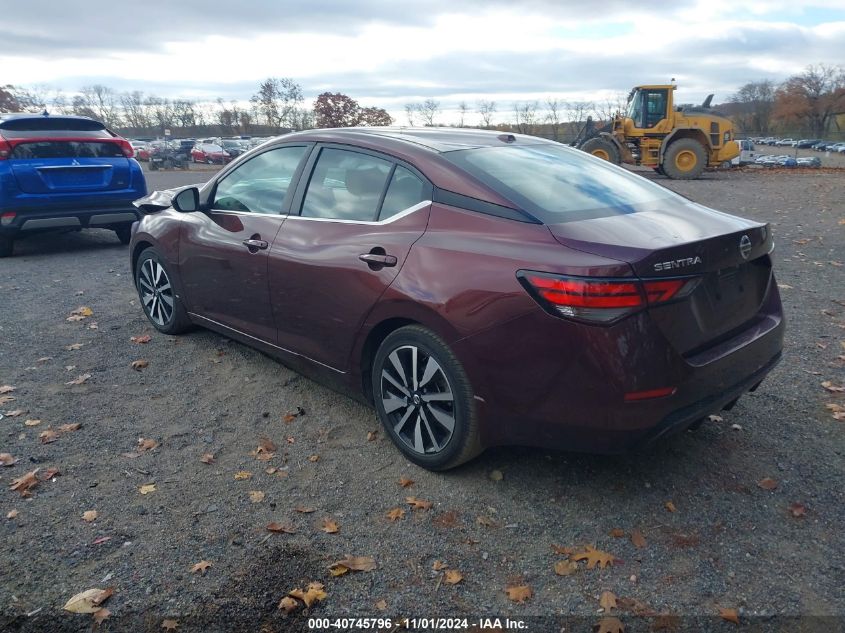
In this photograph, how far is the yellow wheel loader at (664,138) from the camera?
22344 millimetres

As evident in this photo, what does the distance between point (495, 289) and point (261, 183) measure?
7.29 ft

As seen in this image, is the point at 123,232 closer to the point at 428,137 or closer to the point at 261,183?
the point at 261,183

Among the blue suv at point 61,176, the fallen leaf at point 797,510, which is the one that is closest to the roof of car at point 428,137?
the fallen leaf at point 797,510

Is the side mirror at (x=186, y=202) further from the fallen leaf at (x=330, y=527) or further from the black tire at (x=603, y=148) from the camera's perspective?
the black tire at (x=603, y=148)

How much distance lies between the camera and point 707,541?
2.92 meters

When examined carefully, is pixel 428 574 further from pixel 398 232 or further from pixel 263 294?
pixel 263 294

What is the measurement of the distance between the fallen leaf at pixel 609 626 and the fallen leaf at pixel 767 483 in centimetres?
130

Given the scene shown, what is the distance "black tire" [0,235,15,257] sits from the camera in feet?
30.5

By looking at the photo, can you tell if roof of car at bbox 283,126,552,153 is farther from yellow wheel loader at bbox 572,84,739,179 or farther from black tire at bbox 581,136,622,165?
yellow wheel loader at bbox 572,84,739,179

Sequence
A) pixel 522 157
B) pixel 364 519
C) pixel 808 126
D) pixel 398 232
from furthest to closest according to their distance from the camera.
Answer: pixel 808 126 < pixel 522 157 < pixel 398 232 < pixel 364 519

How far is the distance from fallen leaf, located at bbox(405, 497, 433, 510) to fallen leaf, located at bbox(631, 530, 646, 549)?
930 millimetres

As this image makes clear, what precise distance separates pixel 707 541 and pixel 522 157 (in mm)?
2201

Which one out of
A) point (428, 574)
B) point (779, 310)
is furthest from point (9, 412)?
point (779, 310)

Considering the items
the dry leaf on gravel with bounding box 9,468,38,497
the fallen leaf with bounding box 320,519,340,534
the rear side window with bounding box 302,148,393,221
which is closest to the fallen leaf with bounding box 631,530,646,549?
the fallen leaf with bounding box 320,519,340,534
